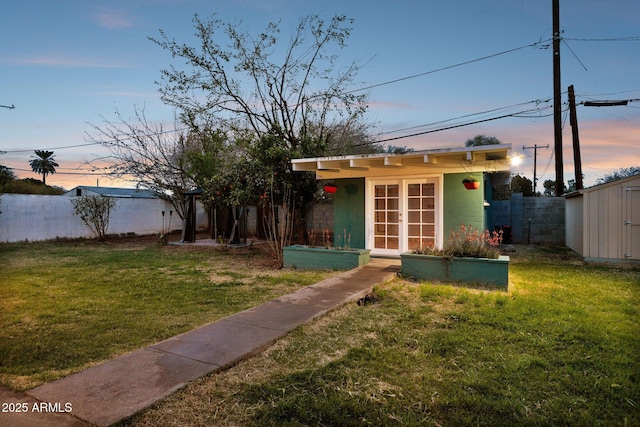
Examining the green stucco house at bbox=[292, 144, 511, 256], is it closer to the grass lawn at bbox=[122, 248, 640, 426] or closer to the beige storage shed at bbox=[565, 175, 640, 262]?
the beige storage shed at bbox=[565, 175, 640, 262]

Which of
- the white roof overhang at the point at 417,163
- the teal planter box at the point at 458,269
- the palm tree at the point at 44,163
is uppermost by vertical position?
the palm tree at the point at 44,163

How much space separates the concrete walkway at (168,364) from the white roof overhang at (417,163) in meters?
3.78

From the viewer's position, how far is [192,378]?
9.55 feet

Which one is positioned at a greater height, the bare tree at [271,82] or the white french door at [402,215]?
the bare tree at [271,82]

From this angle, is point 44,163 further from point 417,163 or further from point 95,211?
point 417,163

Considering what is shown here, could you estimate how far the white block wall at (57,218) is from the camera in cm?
1303

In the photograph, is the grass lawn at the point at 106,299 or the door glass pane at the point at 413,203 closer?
the grass lawn at the point at 106,299

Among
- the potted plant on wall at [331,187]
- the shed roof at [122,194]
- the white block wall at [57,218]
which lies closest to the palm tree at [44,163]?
the shed roof at [122,194]

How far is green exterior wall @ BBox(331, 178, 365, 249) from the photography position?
9.55m

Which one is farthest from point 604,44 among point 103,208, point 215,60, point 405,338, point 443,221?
point 103,208

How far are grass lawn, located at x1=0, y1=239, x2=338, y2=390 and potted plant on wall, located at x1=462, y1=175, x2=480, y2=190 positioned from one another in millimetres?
3808

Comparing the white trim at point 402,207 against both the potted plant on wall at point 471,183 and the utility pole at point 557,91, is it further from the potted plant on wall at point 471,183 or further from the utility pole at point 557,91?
the utility pole at point 557,91

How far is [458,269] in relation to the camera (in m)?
6.56

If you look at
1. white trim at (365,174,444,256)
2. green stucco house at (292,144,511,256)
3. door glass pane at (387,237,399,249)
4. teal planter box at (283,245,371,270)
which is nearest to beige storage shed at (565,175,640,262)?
green stucco house at (292,144,511,256)
